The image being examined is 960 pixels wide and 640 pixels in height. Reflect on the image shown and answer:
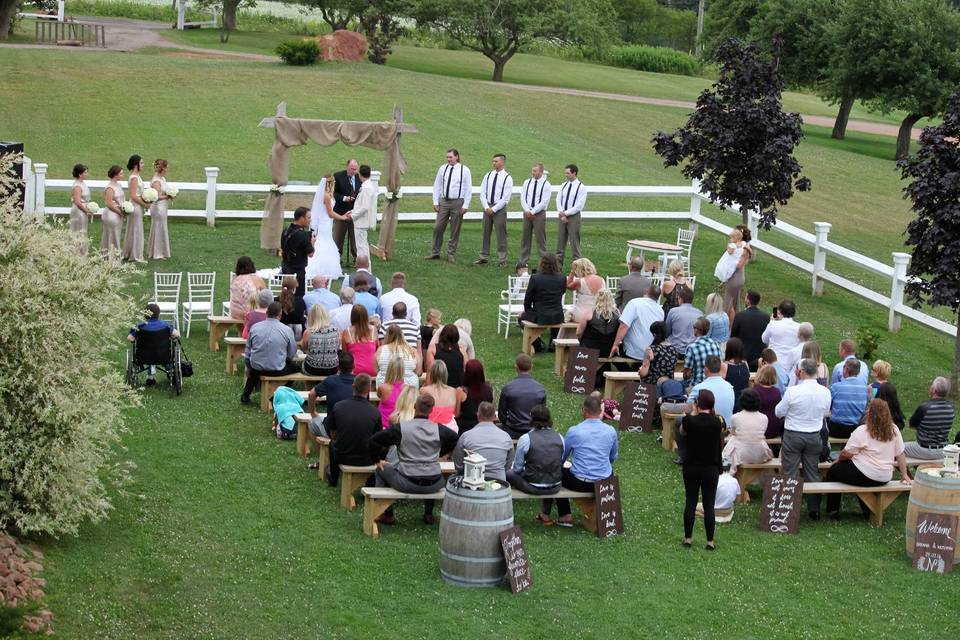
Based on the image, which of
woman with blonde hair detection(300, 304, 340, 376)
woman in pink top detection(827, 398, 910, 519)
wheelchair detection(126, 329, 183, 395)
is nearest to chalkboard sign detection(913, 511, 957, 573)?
woman in pink top detection(827, 398, 910, 519)

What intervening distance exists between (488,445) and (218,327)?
23.3 feet

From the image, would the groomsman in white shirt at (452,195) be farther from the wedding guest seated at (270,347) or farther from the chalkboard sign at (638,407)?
the chalkboard sign at (638,407)

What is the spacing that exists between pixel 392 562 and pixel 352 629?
53.2 inches

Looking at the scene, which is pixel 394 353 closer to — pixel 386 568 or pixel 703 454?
pixel 386 568

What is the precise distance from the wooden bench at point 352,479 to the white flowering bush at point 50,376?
7.42 ft

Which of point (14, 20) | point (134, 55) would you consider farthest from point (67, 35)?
point (134, 55)

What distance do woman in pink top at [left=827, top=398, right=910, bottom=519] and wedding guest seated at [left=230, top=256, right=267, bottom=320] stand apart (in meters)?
8.05

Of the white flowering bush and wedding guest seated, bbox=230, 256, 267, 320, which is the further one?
wedding guest seated, bbox=230, 256, 267, 320

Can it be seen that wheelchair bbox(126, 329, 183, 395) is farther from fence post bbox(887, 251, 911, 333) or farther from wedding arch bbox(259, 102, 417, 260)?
fence post bbox(887, 251, 911, 333)

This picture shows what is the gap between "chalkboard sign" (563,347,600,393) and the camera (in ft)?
55.4

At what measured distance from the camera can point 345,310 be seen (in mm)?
15984

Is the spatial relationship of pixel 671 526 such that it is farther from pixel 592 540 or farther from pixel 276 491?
pixel 276 491

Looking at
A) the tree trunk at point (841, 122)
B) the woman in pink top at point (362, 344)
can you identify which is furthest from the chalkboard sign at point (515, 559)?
the tree trunk at point (841, 122)

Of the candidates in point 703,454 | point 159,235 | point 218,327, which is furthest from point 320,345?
Answer: point 159,235
